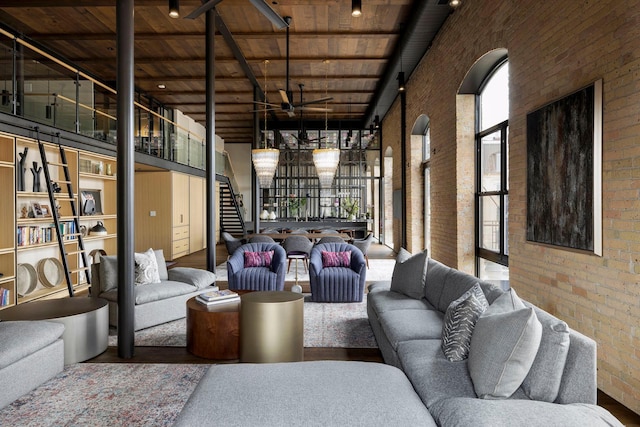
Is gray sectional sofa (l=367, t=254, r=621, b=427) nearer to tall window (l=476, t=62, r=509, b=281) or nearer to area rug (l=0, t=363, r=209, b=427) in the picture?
area rug (l=0, t=363, r=209, b=427)

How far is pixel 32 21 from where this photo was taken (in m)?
7.04

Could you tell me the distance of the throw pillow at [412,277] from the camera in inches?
173

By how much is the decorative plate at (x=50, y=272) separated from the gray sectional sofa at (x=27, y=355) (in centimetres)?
352

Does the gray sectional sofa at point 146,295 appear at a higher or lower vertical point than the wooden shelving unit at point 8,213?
lower

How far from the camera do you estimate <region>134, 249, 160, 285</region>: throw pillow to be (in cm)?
Result: 507

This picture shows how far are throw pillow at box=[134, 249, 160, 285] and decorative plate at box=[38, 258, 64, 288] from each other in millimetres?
2428

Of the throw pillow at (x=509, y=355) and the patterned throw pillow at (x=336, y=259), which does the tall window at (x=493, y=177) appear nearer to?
the patterned throw pillow at (x=336, y=259)

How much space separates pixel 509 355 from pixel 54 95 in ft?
24.7

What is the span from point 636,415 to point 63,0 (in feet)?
26.9

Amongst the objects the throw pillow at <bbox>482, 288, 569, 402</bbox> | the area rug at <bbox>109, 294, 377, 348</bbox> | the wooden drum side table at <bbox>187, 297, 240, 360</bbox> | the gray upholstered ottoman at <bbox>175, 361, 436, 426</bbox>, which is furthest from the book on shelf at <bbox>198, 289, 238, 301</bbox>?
the throw pillow at <bbox>482, 288, 569, 402</bbox>

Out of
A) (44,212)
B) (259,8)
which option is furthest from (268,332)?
(44,212)

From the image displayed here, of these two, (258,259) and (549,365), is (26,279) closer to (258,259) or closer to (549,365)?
(258,259)

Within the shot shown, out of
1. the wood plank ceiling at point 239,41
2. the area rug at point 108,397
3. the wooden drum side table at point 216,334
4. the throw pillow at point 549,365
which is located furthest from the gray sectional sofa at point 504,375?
the wood plank ceiling at point 239,41

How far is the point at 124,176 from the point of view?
12.8 feet
